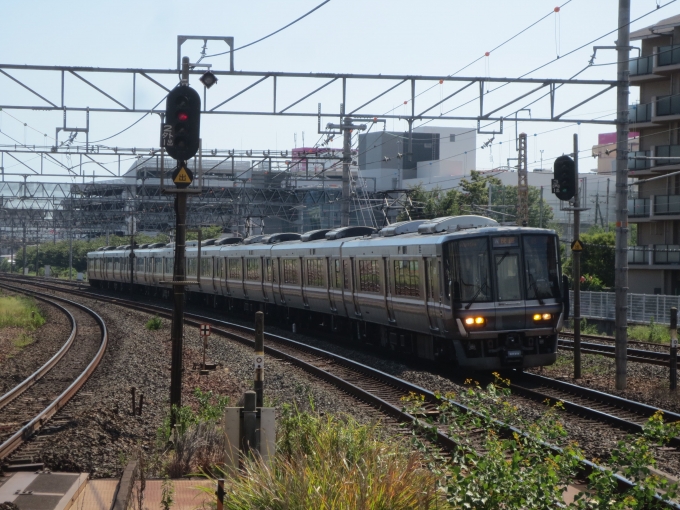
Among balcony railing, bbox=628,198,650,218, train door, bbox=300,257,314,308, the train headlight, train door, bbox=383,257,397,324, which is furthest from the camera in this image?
balcony railing, bbox=628,198,650,218

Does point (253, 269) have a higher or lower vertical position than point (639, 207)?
lower

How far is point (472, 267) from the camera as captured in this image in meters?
15.5

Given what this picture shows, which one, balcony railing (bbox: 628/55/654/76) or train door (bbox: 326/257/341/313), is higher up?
balcony railing (bbox: 628/55/654/76)

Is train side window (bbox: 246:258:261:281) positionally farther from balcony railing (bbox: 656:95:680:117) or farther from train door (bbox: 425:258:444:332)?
balcony railing (bbox: 656:95:680:117)

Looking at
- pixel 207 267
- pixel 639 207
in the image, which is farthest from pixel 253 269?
pixel 639 207

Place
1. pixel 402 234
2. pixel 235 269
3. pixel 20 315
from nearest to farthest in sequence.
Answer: pixel 402 234 → pixel 20 315 → pixel 235 269

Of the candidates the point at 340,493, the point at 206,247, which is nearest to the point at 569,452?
the point at 340,493

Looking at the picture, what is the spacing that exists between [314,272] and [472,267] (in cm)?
989

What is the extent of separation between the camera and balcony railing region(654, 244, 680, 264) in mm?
38125

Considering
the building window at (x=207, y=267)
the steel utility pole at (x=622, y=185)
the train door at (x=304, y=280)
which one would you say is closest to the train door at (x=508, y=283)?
the steel utility pole at (x=622, y=185)

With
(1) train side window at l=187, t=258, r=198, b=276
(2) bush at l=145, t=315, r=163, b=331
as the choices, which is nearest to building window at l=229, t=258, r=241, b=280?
(1) train side window at l=187, t=258, r=198, b=276

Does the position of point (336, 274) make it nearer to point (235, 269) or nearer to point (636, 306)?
point (235, 269)

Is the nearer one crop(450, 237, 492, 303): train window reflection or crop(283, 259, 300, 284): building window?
crop(450, 237, 492, 303): train window reflection

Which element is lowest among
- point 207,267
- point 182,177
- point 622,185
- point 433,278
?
point 207,267
